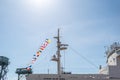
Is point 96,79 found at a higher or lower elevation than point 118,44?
lower

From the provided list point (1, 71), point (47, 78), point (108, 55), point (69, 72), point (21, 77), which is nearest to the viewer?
point (47, 78)

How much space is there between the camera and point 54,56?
33.0 metres

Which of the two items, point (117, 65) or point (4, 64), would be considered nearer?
point (117, 65)

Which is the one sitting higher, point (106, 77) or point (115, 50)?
point (115, 50)

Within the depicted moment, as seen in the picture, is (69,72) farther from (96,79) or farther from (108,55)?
(108,55)

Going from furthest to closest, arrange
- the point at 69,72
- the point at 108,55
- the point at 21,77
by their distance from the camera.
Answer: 1. the point at 21,77
2. the point at 108,55
3. the point at 69,72

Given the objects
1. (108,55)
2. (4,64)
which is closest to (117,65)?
(108,55)

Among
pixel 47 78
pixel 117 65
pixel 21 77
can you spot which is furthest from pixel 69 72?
pixel 21 77

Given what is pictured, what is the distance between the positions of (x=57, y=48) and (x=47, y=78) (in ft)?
48.1

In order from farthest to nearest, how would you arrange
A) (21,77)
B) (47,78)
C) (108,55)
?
(21,77) < (108,55) < (47,78)

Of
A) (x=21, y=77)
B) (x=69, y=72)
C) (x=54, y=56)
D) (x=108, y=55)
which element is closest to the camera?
(x=54, y=56)

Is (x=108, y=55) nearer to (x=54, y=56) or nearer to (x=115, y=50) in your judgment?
(x=115, y=50)

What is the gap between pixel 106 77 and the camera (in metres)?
48.2

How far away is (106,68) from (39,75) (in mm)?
12839
